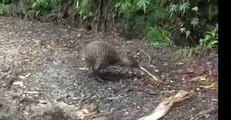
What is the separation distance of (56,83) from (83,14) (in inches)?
119

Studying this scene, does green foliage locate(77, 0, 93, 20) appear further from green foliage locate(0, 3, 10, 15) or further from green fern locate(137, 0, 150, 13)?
green foliage locate(0, 3, 10, 15)

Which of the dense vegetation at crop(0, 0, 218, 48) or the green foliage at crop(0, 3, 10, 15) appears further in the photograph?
the green foliage at crop(0, 3, 10, 15)

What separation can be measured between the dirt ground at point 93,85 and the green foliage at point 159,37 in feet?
0.46

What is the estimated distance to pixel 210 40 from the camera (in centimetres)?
603

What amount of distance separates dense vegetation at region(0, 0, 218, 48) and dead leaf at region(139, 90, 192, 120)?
167 cm

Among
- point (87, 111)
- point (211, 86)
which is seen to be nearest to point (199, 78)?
point (211, 86)

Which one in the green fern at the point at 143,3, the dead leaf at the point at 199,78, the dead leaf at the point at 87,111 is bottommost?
the dead leaf at the point at 87,111

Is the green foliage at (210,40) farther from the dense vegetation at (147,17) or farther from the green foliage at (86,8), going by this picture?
the green foliage at (86,8)

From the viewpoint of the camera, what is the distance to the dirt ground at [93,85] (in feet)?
14.4

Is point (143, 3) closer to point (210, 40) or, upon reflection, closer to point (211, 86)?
point (210, 40)

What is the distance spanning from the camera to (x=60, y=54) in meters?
6.56

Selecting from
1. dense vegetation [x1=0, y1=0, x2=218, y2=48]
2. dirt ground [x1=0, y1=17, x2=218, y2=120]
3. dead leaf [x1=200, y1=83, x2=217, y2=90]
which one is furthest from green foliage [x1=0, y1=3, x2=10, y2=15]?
dead leaf [x1=200, y1=83, x2=217, y2=90]

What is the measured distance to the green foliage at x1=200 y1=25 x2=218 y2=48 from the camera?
5953 mm

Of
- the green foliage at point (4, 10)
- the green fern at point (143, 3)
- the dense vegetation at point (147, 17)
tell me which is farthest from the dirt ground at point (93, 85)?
the green foliage at point (4, 10)
